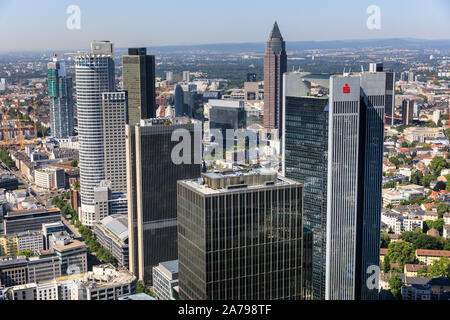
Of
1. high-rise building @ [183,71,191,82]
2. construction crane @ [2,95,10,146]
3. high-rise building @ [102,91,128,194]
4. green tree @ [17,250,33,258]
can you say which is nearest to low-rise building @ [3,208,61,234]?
green tree @ [17,250,33,258]

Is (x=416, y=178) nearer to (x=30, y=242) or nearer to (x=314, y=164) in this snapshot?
(x=314, y=164)

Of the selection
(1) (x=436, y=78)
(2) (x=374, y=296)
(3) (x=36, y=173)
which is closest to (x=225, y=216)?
(2) (x=374, y=296)

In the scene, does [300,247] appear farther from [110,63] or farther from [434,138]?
[434,138]

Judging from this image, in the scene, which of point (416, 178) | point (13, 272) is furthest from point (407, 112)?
point (13, 272)

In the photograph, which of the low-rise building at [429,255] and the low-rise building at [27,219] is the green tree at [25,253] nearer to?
the low-rise building at [27,219]

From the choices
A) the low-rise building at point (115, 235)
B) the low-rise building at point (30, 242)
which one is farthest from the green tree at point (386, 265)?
the low-rise building at point (30, 242)
